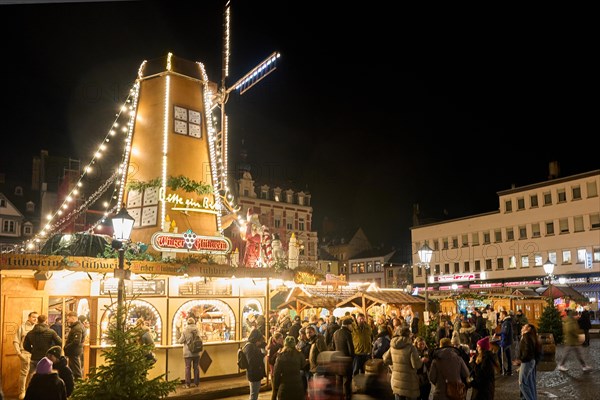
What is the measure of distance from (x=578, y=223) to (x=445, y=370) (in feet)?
149

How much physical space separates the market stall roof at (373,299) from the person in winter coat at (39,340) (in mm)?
15676

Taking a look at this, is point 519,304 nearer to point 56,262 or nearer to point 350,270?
point 56,262

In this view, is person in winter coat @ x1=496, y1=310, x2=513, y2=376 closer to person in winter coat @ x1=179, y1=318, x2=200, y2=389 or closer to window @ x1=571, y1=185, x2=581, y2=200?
person in winter coat @ x1=179, y1=318, x2=200, y2=389

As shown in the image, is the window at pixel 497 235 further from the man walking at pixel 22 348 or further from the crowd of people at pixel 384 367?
the man walking at pixel 22 348

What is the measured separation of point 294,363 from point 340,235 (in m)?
76.8

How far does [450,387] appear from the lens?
9.25 m

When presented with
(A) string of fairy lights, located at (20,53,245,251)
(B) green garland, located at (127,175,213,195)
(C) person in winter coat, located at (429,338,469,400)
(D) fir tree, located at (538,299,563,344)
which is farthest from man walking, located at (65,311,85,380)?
(D) fir tree, located at (538,299,563,344)

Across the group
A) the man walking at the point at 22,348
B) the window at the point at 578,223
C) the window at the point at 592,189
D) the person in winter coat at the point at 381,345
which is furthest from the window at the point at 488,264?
the man walking at the point at 22,348

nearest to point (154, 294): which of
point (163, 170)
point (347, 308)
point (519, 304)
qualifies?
point (163, 170)

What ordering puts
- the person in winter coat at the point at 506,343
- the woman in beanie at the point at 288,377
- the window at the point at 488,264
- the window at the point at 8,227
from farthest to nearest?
1. the window at the point at 8,227
2. the window at the point at 488,264
3. the person in winter coat at the point at 506,343
4. the woman in beanie at the point at 288,377

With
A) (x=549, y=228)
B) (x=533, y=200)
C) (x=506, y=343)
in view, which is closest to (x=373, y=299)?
(x=506, y=343)

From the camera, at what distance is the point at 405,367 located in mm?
10266

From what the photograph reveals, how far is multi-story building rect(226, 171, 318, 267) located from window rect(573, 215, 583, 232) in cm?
2582

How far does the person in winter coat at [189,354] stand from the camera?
15.9 metres
